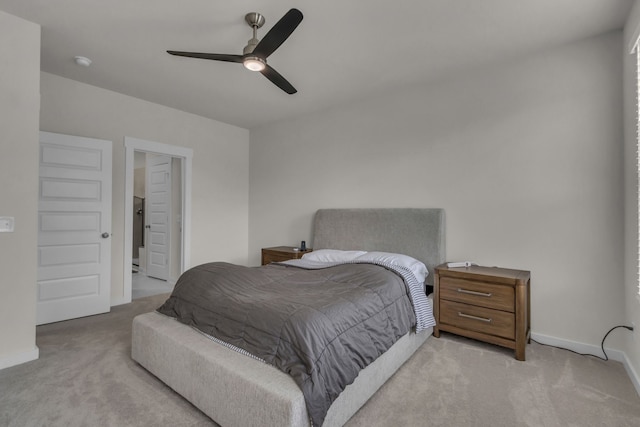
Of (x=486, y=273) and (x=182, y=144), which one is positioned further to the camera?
(x=182, y=144)

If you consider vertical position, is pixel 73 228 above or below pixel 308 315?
above

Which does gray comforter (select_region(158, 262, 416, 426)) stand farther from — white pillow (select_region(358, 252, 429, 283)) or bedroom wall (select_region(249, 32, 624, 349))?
bedroom wall (select_region(249, 32, 624, 349))

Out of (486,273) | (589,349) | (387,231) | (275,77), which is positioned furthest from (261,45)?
(589,349)

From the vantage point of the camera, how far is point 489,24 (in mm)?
2400

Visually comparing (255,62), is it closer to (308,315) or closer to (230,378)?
(308,315)

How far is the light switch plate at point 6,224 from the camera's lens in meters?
2.32


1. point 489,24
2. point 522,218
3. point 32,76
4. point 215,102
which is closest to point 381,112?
point 489,24

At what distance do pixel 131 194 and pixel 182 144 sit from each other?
41.3 inches

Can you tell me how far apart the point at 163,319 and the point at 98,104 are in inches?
117

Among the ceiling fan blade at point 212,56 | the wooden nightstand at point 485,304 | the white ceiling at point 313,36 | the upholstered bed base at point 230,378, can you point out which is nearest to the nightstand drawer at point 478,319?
the wooden nightstand at point 485,304

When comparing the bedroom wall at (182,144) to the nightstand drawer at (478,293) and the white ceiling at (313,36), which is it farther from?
the nightstand drawer at (478,293)

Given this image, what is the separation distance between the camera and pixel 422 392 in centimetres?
201

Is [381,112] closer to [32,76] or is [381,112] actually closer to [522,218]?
[522,218]

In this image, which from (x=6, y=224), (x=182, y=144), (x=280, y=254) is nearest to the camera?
(x=6, y=224)
